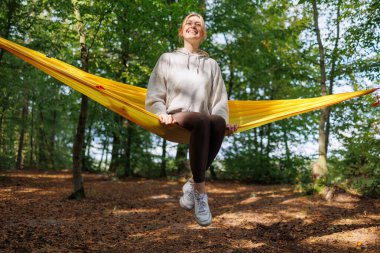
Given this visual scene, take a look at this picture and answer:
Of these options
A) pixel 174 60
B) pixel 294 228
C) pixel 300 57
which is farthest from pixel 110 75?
pixel 174 60

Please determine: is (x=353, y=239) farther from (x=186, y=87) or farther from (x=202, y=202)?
(x=186, y=87)

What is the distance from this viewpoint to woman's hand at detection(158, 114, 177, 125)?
1.99 m

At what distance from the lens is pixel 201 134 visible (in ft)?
6.41

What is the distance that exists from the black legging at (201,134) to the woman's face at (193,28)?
54 centimetres

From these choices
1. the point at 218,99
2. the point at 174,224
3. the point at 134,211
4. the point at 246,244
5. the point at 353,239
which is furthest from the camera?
the point at 134,211

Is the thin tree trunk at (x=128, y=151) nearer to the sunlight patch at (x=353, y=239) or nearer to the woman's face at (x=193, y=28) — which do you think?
the sunlight patch at (x=353, y=239)

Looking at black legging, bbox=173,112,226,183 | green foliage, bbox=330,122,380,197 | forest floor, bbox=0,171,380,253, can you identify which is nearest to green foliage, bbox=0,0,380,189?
green foliage, bbox=330,122,380,197

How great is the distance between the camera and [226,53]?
898 centimetres

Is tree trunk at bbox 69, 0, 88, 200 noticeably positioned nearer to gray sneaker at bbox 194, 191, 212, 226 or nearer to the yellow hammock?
the yellow hammock

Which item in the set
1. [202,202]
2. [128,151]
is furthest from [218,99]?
[128,151]

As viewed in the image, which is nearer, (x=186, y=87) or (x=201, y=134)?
(x=201, y=134)

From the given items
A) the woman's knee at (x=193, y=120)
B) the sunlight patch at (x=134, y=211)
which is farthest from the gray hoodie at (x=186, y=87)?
the sunlight patch at (x=134, y=211)

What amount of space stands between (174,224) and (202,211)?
186cm

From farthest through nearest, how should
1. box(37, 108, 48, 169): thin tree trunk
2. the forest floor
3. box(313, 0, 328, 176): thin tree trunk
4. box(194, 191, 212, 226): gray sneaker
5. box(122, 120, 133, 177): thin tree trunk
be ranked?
box(37, 108, 48, 169): thin tree trunk → box(122, 120, 133, 177): thin tree trunk → box(313, 0, 328, 176): thin tree trunk → the forest floor → box(194, 191, 212, 226): gray sneaker
